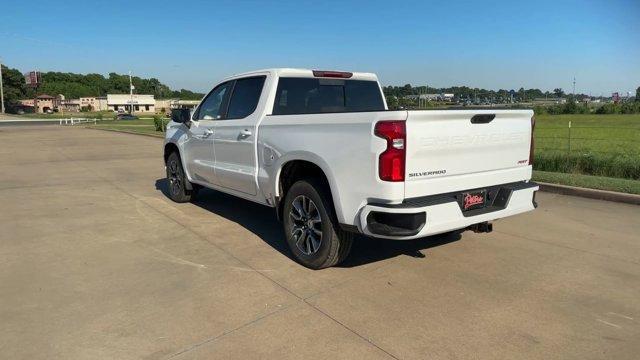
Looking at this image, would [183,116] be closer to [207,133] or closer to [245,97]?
[207,133]

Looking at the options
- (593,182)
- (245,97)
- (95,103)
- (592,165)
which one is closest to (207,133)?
(245,97)

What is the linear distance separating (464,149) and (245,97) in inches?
109

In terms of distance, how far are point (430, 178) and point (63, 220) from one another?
204 inches

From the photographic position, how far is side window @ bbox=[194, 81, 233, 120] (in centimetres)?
602

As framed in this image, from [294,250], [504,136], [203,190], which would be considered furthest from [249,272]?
[203,190]

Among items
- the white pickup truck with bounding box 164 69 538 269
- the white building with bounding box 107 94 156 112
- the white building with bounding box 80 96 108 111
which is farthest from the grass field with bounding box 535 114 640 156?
the white building with bounding box 80 96 108 111

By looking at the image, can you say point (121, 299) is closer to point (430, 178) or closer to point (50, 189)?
point (430, 178)

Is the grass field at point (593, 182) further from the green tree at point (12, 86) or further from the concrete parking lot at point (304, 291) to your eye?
the green tree at point (12, 86)

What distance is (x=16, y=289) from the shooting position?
404cm

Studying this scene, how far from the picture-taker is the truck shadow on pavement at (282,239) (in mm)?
4859

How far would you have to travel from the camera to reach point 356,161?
148 inches

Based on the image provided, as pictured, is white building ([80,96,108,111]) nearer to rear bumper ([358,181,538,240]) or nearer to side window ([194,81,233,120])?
side window ([194,81,233,120])

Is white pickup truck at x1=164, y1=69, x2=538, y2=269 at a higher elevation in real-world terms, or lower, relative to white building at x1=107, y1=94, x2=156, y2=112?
lower

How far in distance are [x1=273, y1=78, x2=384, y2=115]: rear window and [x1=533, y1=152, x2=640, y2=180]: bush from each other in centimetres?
657
